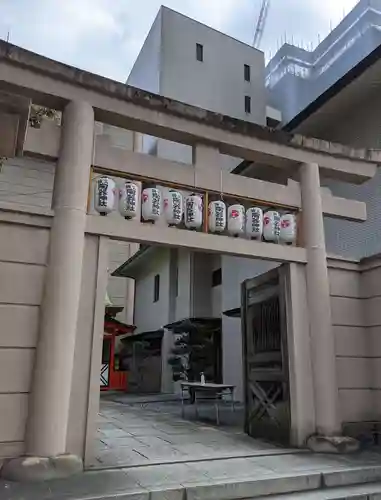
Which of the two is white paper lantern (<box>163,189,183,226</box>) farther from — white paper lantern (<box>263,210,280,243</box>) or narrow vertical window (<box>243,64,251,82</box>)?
narrow vertical window (<box>243,64,251,82</box>)

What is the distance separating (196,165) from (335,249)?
16.6 feet

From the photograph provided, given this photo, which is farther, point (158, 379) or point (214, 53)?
point (214, 53)

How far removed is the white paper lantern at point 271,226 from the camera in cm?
620

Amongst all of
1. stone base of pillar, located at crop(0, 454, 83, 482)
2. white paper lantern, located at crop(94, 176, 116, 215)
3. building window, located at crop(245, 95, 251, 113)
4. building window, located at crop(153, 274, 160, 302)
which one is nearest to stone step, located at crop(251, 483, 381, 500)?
stone base of pillar, located at crop(0, 454, 83, 482)

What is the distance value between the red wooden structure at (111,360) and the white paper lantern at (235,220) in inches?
541

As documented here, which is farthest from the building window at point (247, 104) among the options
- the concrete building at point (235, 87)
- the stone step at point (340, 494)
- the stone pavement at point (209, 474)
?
the stone step at point (340, 494)

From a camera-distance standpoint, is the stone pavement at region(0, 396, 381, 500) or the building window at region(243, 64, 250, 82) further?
the building window at region(243, 64, 250, 82)

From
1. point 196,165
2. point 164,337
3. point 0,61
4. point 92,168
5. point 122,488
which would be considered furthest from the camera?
point 164,337

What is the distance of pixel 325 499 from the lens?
392 cm

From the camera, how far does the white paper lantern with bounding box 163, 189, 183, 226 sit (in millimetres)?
5594

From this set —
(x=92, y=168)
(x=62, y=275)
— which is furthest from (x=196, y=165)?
(x=62, y=275)

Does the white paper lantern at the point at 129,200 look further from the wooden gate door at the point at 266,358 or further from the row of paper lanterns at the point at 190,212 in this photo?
the wooden gate door at the point at 266,358

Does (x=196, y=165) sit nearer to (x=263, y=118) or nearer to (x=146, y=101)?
(x=146, y=101)

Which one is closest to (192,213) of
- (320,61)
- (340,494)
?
(340,494)
